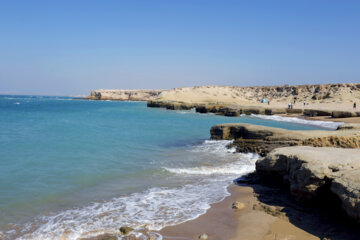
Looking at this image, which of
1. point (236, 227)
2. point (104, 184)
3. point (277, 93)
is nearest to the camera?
point (236, 227)

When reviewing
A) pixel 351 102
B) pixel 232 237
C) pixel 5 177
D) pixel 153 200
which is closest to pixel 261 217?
pixel 232 237

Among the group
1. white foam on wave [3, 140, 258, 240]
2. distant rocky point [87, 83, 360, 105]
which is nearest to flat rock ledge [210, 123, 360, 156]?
white foam on wave [3, 140, 258, 240]

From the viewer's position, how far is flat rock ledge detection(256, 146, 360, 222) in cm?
490

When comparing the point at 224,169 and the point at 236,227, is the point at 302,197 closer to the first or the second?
the point at 236,227

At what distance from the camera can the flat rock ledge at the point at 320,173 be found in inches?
193

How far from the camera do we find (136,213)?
6551 mm

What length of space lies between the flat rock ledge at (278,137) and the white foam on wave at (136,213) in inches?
132

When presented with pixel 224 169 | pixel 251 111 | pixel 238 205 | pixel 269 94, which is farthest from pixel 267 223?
pixel 269 94

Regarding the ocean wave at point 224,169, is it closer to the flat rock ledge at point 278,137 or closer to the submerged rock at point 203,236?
the flat rock ledge at point 278,137

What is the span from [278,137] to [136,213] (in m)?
7.68

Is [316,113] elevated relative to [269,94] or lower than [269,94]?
lower

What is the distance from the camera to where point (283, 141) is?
38.3 ft

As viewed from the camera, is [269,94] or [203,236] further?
[269,94]

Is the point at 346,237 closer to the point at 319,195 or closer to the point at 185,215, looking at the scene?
the point at 319,195
